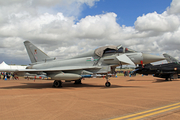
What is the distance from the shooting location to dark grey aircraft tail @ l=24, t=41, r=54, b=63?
1702 centimetres

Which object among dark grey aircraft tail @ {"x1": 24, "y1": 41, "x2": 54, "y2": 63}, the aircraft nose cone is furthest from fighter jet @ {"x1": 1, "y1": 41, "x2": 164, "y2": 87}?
dark grey aircraft tail @ {"x1": 24, "y1": 41, "x2": 54, "y2": 63}

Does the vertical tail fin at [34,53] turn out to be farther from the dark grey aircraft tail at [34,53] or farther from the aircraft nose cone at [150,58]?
the aircraft nose cone at [150,58]

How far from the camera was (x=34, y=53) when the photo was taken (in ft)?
56.5

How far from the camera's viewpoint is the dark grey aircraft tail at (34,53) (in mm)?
17019

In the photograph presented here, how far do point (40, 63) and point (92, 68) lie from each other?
6.88 meters

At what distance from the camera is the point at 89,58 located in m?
14.3

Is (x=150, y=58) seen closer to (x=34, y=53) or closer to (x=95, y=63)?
(x=95, y=63)

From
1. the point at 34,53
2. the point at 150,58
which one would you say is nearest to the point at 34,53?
the point at 34,53

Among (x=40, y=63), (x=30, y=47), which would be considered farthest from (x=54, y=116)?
(x=30, y=47)

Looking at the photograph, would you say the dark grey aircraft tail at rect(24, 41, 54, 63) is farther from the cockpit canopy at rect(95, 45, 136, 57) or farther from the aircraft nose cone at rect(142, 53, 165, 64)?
the aircraft nose cone at rect(142, 53, 165, 64)

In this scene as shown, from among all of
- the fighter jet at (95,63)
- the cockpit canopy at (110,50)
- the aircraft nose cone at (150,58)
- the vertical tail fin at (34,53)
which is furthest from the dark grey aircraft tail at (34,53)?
the aircraft nose cone at (150,58)

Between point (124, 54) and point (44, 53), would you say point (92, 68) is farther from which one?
point (44, 53)

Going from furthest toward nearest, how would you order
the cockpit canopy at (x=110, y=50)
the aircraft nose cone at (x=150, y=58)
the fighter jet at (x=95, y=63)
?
the cockpit canopy at (x=110, y=50), the fighter jet at (x=95, y=63), the aircraft nose cone at (x=150, y=58)

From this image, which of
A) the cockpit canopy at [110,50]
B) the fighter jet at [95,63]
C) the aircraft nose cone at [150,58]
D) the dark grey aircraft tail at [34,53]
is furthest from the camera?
the dark grey aircraft tail at [34,53]
